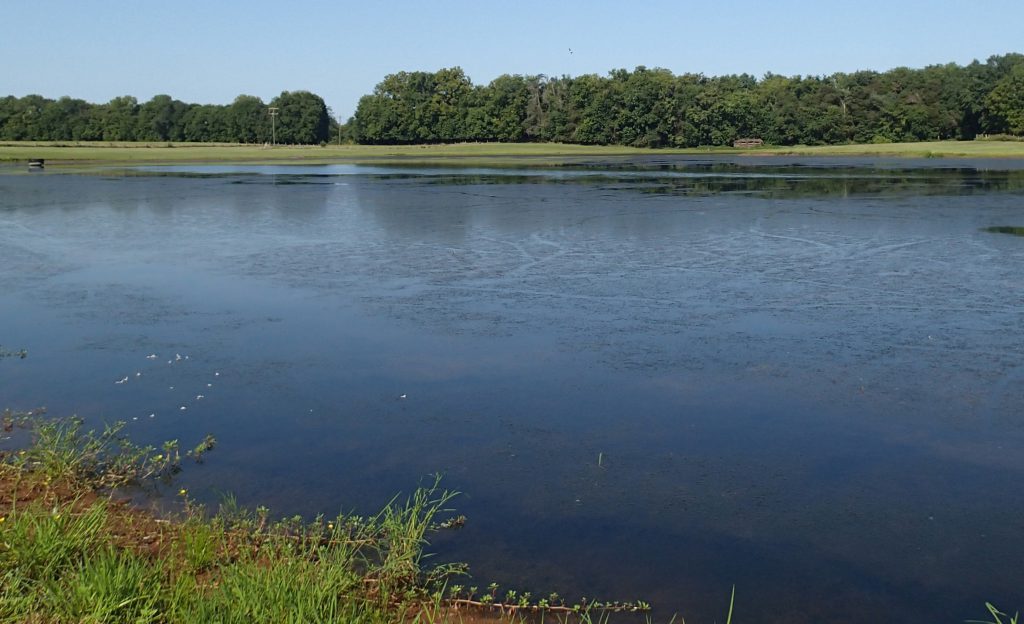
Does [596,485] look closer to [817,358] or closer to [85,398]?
[817,358]

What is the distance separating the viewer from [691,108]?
394ft

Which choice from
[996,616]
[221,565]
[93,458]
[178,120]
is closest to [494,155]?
[178,120]

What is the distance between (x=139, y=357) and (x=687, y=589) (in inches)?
315

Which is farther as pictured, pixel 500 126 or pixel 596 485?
pixel 500 126

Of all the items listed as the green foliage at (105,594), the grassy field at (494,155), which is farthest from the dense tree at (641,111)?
the green foliage at (105,594)

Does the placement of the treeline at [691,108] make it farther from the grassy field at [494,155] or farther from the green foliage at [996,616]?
the green foliage at [996,616]

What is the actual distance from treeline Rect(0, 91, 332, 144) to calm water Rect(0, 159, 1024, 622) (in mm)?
129206

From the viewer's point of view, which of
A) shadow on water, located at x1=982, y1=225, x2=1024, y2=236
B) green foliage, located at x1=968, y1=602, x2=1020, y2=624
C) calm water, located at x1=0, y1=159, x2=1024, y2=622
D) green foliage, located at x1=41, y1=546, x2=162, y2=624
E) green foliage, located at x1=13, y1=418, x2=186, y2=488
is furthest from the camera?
shadow on water, located at x1=982, y1=225, x2=1024, y2=236

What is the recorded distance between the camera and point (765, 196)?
33844 mm

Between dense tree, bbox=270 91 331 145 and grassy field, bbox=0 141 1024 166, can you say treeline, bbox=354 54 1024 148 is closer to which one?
grassy field, bbox=0 141 1024 166

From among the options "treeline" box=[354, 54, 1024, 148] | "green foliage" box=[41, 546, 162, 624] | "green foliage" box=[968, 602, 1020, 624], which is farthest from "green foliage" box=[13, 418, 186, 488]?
"treeline" box=[354, 54, 1024, 148]

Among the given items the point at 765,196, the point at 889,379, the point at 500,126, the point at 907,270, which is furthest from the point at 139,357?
the point at 500,126

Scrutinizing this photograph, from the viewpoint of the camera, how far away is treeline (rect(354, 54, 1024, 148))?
114 metres

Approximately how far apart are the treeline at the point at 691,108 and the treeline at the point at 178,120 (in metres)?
15.0
